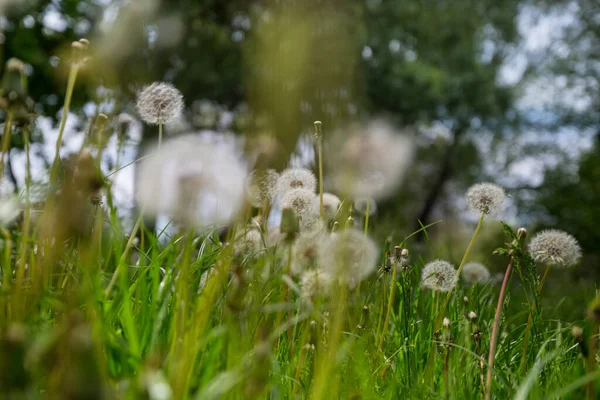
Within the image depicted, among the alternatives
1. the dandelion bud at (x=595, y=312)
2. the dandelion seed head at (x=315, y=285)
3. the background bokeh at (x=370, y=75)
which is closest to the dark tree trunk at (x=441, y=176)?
the background bokeh at (x=370, y=75)

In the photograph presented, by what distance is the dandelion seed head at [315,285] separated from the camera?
4.58ft

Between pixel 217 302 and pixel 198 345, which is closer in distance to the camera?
pixel 198 345

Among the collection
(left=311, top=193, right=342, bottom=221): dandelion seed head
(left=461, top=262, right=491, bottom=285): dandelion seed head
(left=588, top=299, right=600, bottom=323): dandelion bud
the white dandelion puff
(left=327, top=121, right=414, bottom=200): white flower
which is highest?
(left=327, top=121, right=414, bottom=200): white flower

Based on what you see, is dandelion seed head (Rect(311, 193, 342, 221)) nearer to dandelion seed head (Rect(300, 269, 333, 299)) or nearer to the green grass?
the green grass

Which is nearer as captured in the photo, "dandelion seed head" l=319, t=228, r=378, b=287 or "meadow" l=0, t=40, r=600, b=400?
"meadow" l=0, t=40, r=600, b=400

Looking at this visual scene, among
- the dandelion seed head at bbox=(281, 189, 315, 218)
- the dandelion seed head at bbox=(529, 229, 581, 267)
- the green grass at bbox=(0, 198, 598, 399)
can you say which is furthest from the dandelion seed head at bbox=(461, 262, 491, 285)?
the dandelion seed head at bbox=(281, 189, 315, 218)

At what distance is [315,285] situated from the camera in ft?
4.63

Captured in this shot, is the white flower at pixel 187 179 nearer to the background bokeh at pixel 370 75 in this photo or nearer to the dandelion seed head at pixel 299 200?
the dandelion seed head at pixel 299 200

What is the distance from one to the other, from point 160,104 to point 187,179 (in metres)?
0.74

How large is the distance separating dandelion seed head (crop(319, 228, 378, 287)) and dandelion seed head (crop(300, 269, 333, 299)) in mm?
25

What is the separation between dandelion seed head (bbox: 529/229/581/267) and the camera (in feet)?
6.01

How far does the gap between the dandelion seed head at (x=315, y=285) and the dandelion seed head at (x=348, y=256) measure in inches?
1.0

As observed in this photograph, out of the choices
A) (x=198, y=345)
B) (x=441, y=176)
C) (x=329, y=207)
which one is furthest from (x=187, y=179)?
(x=441, y=176)

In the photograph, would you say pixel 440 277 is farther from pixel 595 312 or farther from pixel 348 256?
pixel 595 312
